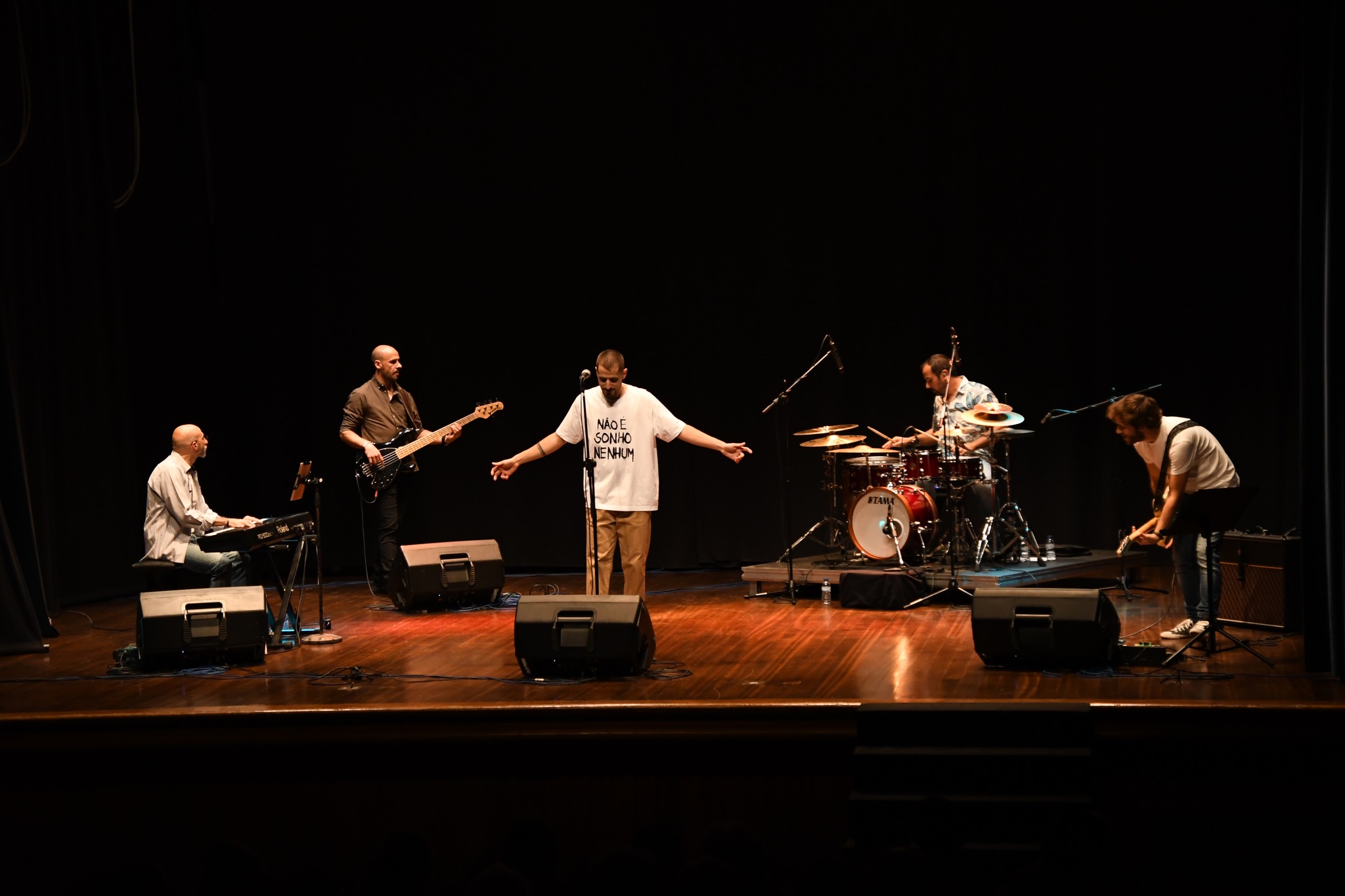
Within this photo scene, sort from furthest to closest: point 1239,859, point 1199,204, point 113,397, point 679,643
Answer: point 113,397 → point 1199,204 → point 679,643 → point 1239,859

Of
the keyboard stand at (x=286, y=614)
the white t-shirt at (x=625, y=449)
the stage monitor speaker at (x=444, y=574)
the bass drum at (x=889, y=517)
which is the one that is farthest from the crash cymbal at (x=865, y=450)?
the keyboard stand at (x=286, y=614)

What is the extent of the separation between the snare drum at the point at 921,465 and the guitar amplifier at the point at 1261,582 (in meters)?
1.90

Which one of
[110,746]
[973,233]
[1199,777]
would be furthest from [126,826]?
[973,233]

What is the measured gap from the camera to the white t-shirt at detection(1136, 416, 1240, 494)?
5793mm

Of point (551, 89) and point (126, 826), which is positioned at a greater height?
point (551, 89)

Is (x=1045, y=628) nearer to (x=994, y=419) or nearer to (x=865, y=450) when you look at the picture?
(x=994, y=419)

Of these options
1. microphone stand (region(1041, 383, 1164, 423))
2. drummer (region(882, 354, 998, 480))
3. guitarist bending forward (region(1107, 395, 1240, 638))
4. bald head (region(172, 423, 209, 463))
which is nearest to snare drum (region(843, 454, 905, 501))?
drummer (region(882, 354, 998, 480))

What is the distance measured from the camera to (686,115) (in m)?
9.33

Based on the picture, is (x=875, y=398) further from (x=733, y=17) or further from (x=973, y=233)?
(x=733, y=17)

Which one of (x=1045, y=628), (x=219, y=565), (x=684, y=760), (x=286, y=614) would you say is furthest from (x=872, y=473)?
(x=219, y=565)

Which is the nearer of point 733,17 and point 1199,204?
point 1199,204

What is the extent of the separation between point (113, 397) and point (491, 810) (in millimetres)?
5618

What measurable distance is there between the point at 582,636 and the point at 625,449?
1728mm

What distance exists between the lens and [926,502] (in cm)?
793
